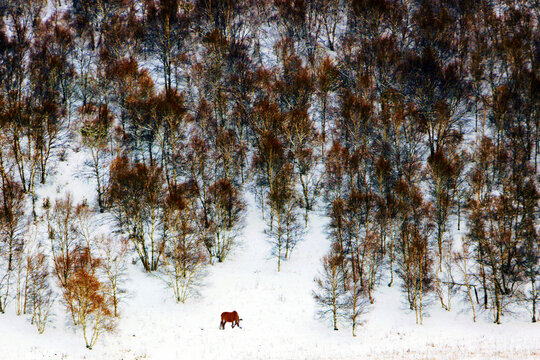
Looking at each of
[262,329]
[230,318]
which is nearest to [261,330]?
[262,329]

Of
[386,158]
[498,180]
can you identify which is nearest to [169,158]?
[386,158]

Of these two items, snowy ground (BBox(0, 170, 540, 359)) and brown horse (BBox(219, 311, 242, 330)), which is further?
brown horse (BBox(219, 311, 242, 330))

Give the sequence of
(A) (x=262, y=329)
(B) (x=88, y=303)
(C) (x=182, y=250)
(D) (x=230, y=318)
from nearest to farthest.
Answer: (B) (x=88, y=303) → (D) (x=230, y=318) → (A) (x=262, y=329) → (C) (x=182, y=250)

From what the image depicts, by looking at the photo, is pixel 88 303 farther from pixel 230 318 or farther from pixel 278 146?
pixel 278 146

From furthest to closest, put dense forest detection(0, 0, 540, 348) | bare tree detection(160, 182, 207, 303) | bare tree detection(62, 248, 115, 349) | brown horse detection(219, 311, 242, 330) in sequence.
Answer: dense forest detection(0, 0, 540, 348)
bare tree detection(160, 182, 207, 303)
brown horse detection(219, 311, 242, 330)
bare tree detection(62, 248, 115, 349)

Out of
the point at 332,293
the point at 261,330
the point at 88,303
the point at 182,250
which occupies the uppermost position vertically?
the point at 182,250

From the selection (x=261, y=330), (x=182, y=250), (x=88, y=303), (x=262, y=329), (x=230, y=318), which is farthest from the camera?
(x=182, y=250)

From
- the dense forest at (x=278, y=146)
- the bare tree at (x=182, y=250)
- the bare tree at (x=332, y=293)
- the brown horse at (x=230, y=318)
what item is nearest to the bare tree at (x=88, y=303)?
the dense forest at (x=278, y=146)

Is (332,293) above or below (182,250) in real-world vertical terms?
below

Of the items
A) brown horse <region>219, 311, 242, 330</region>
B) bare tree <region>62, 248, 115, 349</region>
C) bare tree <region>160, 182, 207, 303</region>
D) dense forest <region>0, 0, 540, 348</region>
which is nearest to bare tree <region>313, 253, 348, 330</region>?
dense forest <region>0, 0, 540, 348</region>

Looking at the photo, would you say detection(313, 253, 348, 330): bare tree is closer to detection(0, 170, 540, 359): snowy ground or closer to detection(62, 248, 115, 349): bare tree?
detection(0, 170, 540, 359): snowy ground
